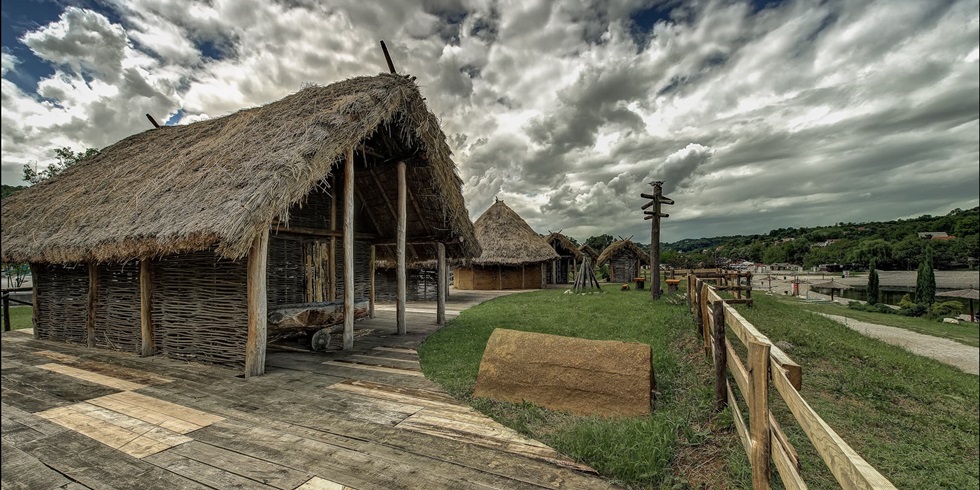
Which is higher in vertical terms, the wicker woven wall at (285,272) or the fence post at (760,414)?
the wicker woven wall at (285,272)

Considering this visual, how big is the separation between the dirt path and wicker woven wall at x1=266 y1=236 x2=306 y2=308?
13.4 m

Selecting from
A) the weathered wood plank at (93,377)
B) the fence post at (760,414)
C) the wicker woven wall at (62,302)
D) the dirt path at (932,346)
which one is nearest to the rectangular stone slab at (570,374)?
the fence post at (760,414)

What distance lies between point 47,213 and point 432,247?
7888 millimetres

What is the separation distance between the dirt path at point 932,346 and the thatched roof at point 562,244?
656 inches

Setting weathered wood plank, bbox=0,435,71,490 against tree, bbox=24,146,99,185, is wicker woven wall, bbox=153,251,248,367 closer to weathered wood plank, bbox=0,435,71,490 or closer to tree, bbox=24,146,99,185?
weathered wood plank, bbox=0,435,71,490

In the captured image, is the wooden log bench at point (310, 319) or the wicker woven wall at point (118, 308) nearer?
the wooden log bench at point (310, 319)

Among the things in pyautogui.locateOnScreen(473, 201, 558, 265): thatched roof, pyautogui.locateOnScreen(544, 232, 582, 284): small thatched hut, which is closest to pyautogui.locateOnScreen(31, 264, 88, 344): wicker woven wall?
pyautogui.locateOnScreen(473, 201, 558, 265): thatched roof

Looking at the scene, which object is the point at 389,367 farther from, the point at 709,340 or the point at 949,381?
the point at 949,381

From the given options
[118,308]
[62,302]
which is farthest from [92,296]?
[62,302]

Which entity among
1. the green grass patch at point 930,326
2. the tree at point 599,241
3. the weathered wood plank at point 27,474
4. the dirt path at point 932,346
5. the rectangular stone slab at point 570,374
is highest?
the tree at point 599,241

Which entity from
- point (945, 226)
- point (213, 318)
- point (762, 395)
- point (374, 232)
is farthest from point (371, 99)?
point (945, 226)

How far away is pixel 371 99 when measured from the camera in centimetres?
712

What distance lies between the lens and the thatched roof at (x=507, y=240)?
2378cm

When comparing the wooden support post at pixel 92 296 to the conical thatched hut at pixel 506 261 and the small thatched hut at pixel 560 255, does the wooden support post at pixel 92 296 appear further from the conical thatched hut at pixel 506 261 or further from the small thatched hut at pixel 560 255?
the small thatched hut at pixel 560 255
